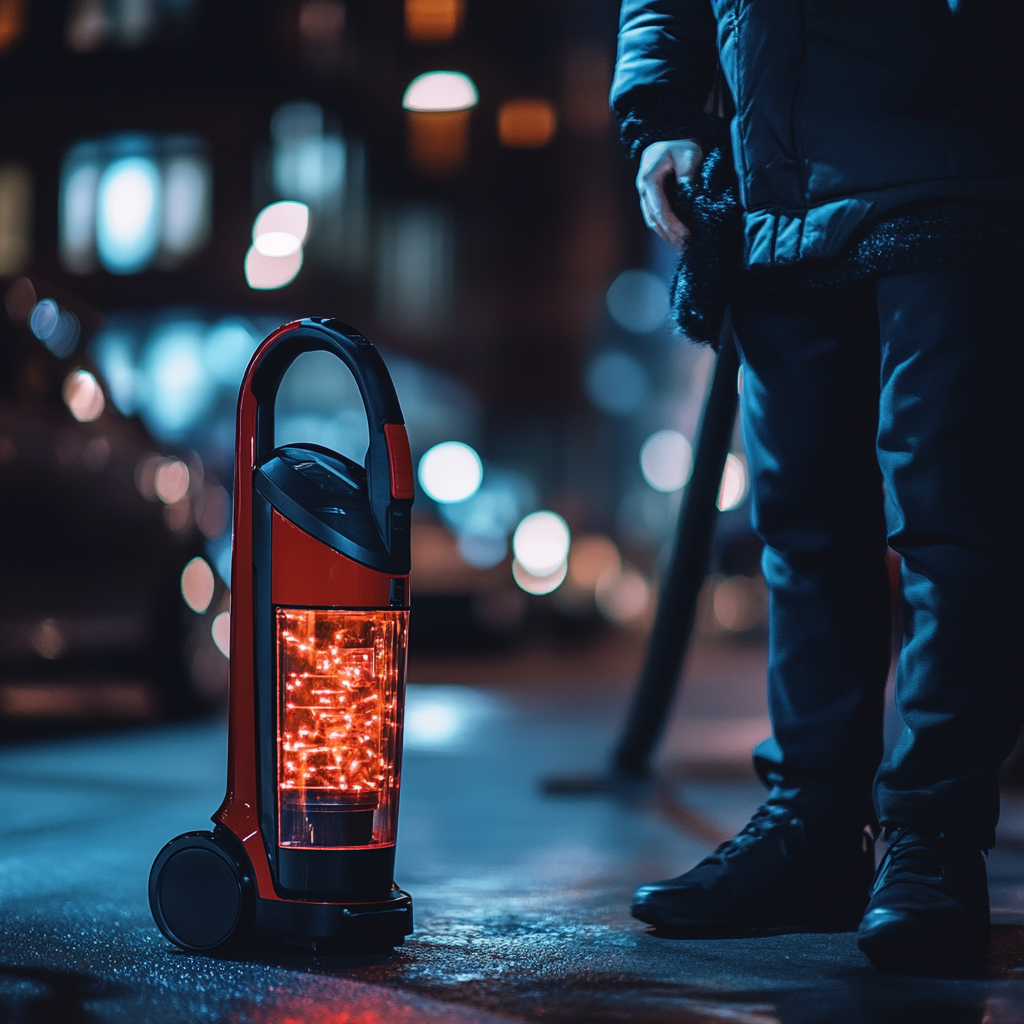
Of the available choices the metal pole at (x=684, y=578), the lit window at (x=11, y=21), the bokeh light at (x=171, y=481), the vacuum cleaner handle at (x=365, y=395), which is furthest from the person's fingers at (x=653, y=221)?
the lit window at (x=11, y=21)

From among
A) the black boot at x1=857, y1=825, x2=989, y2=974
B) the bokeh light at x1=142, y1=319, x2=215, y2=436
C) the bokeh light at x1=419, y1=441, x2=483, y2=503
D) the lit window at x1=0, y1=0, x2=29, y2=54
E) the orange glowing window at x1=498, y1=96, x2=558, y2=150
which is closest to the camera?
the black boot at x1=857, y1=825, x2=989, y2=974

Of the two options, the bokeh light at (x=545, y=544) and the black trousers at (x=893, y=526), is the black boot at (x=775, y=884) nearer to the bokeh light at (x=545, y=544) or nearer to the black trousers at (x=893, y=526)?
the black trousers at (x=893, y=526)

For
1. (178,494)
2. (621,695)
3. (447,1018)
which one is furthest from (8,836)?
(621,695)

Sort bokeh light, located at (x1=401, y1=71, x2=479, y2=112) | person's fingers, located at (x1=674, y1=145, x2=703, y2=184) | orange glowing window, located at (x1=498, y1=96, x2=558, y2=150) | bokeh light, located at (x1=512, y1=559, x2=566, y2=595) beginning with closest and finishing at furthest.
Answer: person's fingers, located at (x1=674, y1=145, x2=703, y2=184) → bokeh light, located at (x1=512, y1=559, x2=566, y2=595) → bokeh light, located at (x1=401, y1=71, x2=479, y2=112) → orange glowing window, located at (x1=498, y1=96, x2=558, y2=150)

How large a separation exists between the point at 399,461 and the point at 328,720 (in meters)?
0.38

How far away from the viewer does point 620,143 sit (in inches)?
101

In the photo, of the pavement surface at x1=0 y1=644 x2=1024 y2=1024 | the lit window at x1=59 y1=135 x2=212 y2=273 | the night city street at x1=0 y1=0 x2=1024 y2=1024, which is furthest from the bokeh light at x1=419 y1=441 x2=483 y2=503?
the lit window at x1=59 y1=135 x2=212 y2=273

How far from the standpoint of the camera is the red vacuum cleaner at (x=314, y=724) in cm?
202

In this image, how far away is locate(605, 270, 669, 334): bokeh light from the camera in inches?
1800

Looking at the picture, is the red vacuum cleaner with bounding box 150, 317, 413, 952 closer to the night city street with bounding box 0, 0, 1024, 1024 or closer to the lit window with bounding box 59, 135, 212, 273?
the night city street with bounding box 0, 0, 1024, 1024

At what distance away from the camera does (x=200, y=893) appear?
2051 millimetres

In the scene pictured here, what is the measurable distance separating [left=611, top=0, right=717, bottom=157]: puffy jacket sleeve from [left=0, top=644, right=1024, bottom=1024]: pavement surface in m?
1.36

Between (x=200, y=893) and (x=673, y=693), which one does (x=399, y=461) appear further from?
(x=673, y=693)

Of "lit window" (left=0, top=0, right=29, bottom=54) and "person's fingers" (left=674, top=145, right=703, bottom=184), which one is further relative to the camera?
"lit window" (left=0, top=0, right=29, bottom=54)
